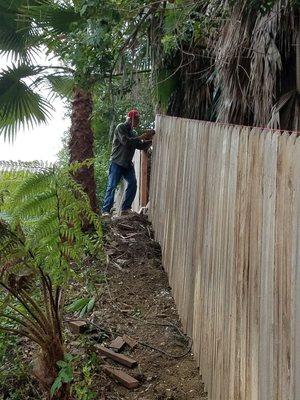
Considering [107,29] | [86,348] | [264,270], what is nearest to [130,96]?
[107,29]

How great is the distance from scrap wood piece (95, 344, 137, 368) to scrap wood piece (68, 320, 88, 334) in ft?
1.18

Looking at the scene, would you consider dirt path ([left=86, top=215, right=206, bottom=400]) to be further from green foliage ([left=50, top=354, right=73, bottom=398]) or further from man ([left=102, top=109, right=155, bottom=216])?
man ([left=102, top=109, right=155, bottom=216])

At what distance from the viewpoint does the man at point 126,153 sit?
26.8ft

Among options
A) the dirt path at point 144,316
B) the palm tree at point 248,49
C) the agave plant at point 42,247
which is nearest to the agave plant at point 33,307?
the agave plant at point 42,247

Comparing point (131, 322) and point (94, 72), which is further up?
point (94, 72)

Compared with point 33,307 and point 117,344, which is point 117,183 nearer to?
point 117,344

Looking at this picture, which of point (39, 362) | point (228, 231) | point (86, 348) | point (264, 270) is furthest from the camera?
point (86, 348)

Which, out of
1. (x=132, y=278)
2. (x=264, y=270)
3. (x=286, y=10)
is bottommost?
(x=132, y=278)

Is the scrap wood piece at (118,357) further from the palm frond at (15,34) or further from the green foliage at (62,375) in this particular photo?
the palm frond at (15,34)

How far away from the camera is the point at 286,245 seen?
2.10 meters

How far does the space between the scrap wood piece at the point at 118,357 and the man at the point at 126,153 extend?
401 cm

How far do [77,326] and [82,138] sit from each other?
129 inches

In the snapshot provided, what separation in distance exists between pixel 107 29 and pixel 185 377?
10.8ft

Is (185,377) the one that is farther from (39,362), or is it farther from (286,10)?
(286,10)
